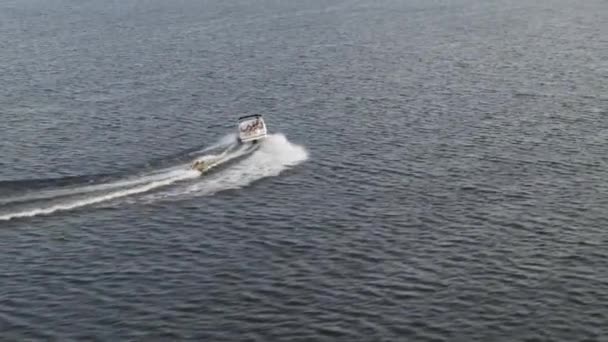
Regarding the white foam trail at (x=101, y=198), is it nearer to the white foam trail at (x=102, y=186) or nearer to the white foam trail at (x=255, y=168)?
the white foam trail at (x=102, y=186)

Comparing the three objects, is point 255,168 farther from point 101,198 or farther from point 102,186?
point 101,198

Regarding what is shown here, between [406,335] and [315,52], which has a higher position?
[315,52]

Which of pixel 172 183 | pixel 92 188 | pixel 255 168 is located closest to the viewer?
pixel 92 188

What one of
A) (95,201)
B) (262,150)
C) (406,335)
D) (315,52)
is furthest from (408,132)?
(315,52)

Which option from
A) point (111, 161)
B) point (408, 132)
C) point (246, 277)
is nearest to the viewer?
point (246, 277)

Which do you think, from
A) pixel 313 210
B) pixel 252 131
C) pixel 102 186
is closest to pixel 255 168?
pixel 252 131

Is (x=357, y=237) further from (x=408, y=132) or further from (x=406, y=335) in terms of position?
(x=408, y=132)
